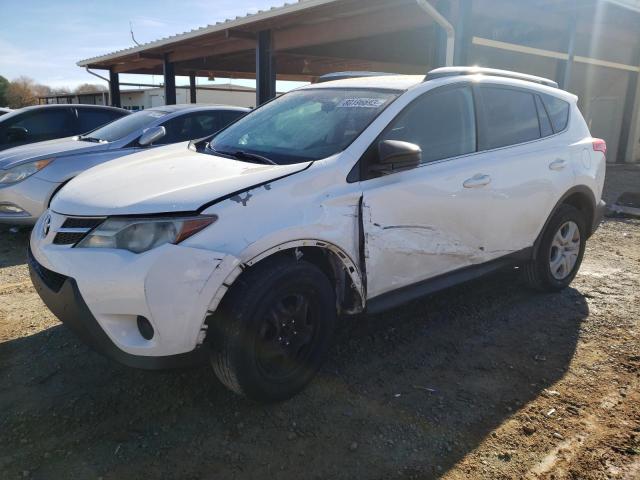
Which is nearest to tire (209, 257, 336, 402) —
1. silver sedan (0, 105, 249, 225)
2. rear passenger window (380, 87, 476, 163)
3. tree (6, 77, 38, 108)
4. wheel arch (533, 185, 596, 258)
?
rear passenger window (380, 87, 476, 163)

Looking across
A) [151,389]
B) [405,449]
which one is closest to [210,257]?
[151,389]

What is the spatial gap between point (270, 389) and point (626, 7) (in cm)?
1177

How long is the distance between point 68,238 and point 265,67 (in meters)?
10.4

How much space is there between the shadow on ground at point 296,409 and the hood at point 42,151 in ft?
9.37

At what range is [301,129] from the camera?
3414 millimetres

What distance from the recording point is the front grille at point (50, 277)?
2.60 metres

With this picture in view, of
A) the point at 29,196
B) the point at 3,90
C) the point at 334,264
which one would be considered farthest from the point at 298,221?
the point at 3,90

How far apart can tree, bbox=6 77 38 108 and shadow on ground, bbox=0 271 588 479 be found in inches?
1675

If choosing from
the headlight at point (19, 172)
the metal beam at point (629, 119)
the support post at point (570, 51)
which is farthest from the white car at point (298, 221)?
the metal beam at point (629, 119)

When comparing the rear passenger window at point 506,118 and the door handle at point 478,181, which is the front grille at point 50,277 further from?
the rear passenger window at point 506,118

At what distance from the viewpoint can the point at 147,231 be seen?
2.44 m

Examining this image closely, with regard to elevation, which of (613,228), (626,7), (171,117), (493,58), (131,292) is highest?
(626,7)

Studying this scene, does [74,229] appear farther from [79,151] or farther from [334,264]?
[79,151]

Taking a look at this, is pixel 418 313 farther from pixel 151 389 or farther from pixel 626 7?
pixel 626 7
